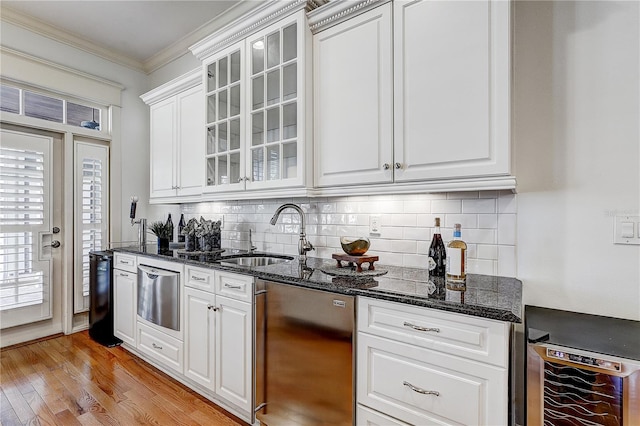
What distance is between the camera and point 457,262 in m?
1.43

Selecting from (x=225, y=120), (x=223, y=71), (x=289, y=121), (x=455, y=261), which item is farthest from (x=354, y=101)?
(x=223, y=71)

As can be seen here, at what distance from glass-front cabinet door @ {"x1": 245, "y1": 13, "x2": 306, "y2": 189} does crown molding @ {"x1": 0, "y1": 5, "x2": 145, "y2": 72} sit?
2.28m

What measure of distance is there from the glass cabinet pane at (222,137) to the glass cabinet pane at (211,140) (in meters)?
0.07

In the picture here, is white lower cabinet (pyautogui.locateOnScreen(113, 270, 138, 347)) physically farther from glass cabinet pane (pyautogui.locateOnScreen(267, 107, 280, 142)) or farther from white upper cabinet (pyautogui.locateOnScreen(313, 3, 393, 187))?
white upper cabinet (pyautogui.locateOnScreen(313, 3, 393, 187))

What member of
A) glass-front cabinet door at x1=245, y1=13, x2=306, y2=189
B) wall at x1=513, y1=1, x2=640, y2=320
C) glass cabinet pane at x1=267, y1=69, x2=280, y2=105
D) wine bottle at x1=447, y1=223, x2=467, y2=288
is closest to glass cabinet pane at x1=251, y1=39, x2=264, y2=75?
glass-front cabinet door at x1=245, y1=13, x2=306, y2=189

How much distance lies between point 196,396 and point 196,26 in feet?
10.6

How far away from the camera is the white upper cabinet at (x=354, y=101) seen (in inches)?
66.4

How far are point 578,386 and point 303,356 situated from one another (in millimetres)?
1068

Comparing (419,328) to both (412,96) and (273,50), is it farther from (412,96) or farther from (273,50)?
(273,50)

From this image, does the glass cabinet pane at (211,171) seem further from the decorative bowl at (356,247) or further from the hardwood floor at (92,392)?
the hardwood floor at (92,392)

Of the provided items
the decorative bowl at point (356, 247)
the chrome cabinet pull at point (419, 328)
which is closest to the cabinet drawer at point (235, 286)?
the decorative bowl at point (356, 247)

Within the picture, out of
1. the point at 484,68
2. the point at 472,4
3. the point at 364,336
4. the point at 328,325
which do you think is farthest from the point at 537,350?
the point at 472,4

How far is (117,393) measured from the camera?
7.18 feet

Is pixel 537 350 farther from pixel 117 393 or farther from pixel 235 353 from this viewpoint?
pixel 117 393
